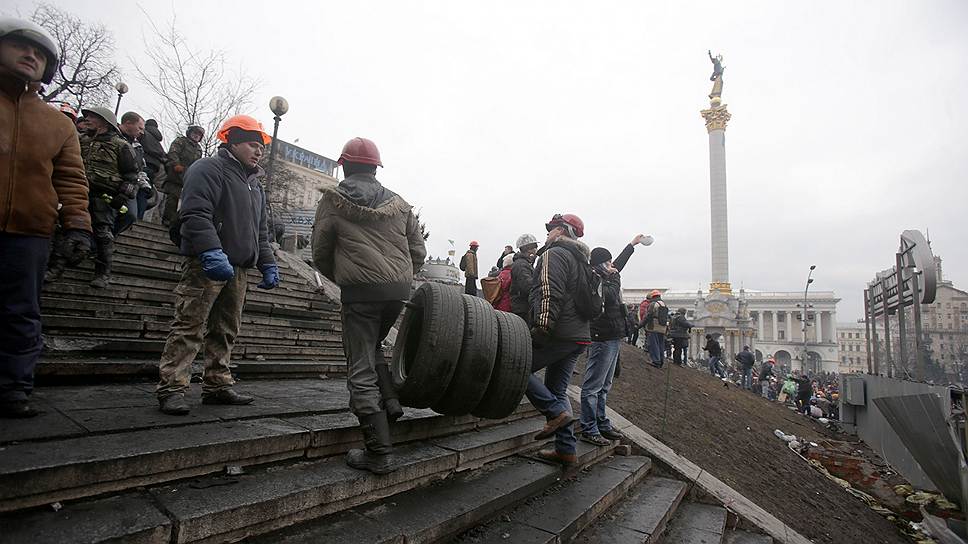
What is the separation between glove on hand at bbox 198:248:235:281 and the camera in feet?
9.25

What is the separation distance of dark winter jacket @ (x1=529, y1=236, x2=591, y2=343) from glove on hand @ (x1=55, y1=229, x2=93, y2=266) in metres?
3.27

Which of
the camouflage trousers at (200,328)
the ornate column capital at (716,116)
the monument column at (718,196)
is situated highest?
the ornate column capital at (716,116)

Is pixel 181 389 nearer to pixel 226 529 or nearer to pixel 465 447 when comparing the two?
pixel 226 529

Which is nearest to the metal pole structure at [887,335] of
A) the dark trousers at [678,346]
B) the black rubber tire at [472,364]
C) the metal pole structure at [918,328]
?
the metal pole structure at [918,328]

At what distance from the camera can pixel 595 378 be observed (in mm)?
4992

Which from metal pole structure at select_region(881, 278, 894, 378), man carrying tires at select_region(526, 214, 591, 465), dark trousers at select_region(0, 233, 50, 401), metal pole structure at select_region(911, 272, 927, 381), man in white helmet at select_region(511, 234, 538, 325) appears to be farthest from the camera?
metal pole structure at select_region(881, 278, 894, 378)

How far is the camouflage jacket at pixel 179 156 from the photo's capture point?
24.7 ft

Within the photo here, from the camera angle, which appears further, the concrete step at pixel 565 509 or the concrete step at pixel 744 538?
the concrete step at pixel 744 538

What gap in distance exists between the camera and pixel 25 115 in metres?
2.53

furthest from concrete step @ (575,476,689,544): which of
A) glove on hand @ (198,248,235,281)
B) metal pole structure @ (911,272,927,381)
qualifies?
metal pole structure @ (911,272,927,381)

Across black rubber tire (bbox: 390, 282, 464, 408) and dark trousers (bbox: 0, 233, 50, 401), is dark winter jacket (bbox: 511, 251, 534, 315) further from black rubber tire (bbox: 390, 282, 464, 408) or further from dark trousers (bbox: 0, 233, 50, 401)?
dark trousers (bbox: 0, 233, 50, 401)

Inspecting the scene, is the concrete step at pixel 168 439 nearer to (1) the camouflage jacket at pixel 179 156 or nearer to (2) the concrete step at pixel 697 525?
(2) the concrete step at pixel 697 525

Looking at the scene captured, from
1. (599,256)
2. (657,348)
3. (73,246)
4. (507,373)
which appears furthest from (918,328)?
(73,246)

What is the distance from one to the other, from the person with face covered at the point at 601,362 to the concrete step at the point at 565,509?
46 centimetres
